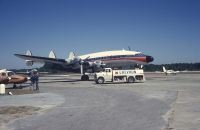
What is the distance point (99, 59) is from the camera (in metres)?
47.3

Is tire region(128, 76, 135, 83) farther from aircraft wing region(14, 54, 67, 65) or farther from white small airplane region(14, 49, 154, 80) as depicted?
aircraft wing region(14, 54, 67, 65)

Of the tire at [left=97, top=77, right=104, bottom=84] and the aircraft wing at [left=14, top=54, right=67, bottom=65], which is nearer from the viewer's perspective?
the tire at [left=97, top=77, right=104, bottom=84]

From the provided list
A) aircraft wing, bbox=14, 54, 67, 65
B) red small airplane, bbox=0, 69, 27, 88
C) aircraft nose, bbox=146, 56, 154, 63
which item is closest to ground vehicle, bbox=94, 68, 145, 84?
aircraft nose, bbox=146, 56, 154, 63

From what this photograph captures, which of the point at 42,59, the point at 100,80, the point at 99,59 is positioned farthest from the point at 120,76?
the point at 42,59

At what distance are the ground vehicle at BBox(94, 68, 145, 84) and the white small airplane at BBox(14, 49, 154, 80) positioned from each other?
5.36m

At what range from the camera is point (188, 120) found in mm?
12508

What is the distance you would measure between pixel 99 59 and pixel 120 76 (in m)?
7.32

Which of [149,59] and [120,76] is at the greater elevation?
[149,59]

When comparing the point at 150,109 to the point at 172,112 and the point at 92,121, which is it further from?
the point at 92,121

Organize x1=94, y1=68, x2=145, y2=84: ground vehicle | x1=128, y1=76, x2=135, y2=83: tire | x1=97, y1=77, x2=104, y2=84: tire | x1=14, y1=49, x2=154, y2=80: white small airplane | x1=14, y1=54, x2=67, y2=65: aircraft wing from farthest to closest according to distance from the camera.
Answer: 1. x1=14, y1=49, x2=154, y2=80: white small airplane
2. x1=14, y1=54, x2=67, y2=65: aircraft wing
3. x1=97, y1=77, x2=104, y2=84: tire
4. x1=128, y1=76, x2=135, y2=83: tire
5. x1=94, y1=68, x2=145, y2=84: ground vehicle

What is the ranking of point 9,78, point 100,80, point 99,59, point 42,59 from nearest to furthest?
point 9,78 → point 100,80 → point 42,59 → point 99,59

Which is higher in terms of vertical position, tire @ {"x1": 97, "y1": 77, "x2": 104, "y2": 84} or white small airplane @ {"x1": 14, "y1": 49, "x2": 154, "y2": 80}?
white small airplane @ {"x1": 14, "y1": 49, "x2": 154, "y2": 80}

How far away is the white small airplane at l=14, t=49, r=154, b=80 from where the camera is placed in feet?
151

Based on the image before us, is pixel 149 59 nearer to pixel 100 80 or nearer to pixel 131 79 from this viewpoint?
pixel 131 79
